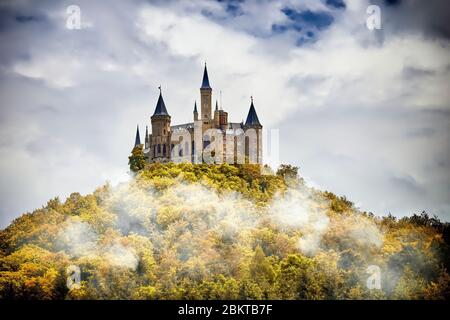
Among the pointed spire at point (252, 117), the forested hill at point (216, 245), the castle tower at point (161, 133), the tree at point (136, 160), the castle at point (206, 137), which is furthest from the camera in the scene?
the castle tower at point (161, 133)

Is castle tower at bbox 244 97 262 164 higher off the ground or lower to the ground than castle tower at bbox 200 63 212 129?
lower

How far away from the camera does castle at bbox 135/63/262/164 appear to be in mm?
68375

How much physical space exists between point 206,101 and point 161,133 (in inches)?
181

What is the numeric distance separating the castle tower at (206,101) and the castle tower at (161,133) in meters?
3.22

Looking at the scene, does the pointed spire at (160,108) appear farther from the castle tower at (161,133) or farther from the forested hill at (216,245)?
the forested hill at (216,245)

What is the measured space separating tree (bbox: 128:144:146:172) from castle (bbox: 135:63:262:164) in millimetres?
3934

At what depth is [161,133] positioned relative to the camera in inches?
2768

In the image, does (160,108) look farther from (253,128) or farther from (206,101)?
(253,128)

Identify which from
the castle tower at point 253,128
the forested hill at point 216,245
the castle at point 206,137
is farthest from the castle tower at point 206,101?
the forested hill at point 216,245

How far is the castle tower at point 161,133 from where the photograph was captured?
70312mm

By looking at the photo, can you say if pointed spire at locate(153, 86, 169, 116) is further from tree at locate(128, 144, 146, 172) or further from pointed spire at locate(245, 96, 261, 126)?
pointed spire at locate(245, 96, 261, 126)

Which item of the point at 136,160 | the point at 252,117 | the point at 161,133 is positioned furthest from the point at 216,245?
the point at 161,133

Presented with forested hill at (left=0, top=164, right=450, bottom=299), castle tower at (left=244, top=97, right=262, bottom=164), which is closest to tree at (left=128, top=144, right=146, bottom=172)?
forested hill at (left=0, top=164, right=450, bottom=299)
